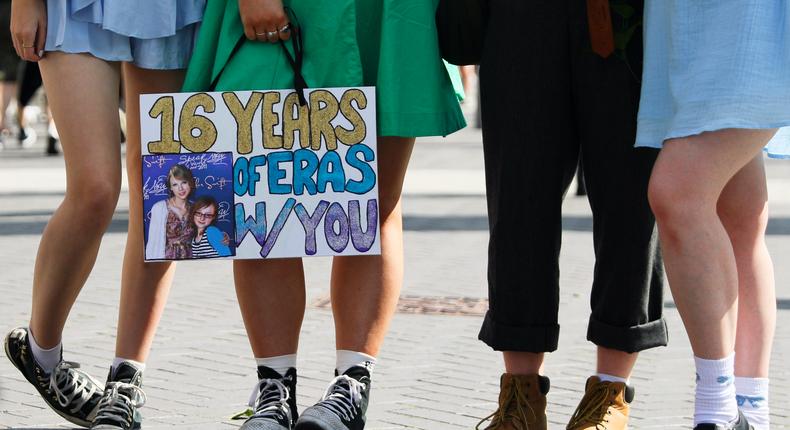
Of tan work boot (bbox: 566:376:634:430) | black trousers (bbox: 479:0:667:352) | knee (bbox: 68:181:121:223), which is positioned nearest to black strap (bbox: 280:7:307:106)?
black trousers (bbox: 479:0:667:352)

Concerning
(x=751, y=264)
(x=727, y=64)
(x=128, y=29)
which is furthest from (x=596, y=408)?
(x=128, y=29)

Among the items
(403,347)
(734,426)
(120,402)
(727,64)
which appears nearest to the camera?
(727,64)

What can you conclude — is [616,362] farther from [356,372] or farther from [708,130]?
[708,130]

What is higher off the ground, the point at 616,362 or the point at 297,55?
the point at 297,55

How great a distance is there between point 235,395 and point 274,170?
1.09 m

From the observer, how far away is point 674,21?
3252 millimetres

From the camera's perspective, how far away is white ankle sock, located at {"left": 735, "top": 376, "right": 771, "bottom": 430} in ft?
12.1

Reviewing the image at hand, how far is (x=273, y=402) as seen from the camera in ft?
12.3

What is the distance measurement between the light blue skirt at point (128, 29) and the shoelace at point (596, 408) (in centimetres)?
140

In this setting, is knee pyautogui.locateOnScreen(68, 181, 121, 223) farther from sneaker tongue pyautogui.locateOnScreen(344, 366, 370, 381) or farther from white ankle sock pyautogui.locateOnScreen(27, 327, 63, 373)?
sneaker tongue pyautogui.locateOnScreen(344, 366, 370, 381)

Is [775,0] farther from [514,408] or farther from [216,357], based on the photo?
[216,357]

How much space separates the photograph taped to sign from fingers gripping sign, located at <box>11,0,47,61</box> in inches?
16.8

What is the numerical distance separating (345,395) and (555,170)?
813 millimetres

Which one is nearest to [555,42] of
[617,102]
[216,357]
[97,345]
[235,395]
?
[617,102]
